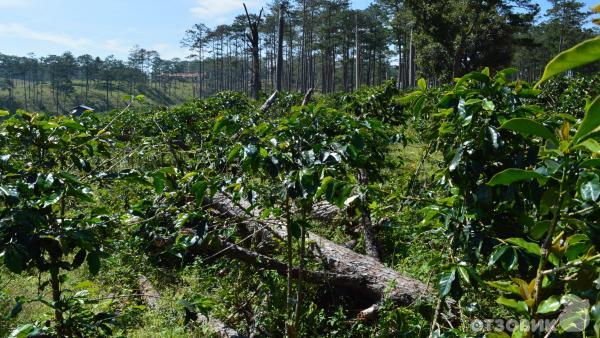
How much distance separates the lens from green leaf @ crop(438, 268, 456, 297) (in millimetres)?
1538

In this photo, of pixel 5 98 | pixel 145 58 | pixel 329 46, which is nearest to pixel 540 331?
pixel 329 46

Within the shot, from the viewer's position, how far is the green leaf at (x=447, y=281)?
1538mm

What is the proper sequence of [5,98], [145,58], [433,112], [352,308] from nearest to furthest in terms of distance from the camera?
[433,112]
[352,308]
[5,98]
[145,58]

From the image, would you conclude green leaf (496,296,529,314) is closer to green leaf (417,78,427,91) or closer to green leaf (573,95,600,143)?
green leaf (573,95,600,143)

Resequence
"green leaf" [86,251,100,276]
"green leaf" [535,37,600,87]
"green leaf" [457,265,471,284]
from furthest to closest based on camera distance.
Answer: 1. "green leaf" [86,251,100,276]
2. "green leaf" [457,265,471,284]
3. "green leaf" [535,37,600,87]

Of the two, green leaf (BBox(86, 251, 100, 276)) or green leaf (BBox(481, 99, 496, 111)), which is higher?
green leaf (BBox(481, 99, 496, 111))

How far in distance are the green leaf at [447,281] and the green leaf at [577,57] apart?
4.04 ft

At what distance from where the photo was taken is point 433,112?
2148 millimetres

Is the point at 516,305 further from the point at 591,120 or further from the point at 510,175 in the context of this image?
the point at 591,120

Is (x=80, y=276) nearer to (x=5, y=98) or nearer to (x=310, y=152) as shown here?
(x=310, y=152)

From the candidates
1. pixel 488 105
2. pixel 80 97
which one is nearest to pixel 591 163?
pixel 488 105

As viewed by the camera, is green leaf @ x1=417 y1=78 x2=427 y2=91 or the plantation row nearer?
the plantation row

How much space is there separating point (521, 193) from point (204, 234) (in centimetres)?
147

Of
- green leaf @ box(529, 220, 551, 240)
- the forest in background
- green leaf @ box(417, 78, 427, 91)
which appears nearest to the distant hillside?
the forest in background
